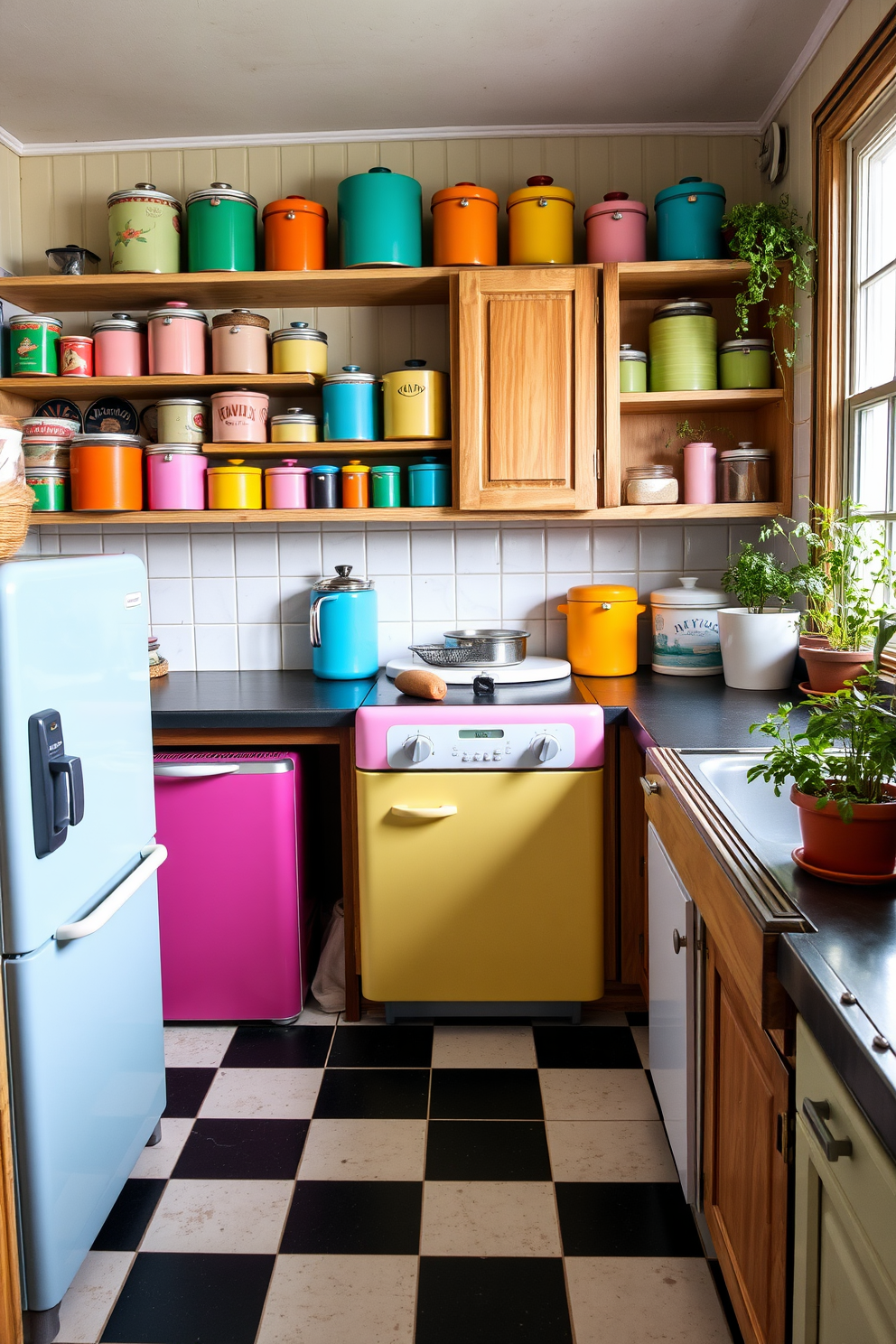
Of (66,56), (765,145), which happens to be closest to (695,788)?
(765,145)

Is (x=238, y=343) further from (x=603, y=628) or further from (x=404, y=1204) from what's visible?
(x=404, y=1204)

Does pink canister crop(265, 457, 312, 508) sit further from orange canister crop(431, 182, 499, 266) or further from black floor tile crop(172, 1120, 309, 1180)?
black floor tile crop(172, 1120, 309, 1180)

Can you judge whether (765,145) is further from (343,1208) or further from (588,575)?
(343,1208)

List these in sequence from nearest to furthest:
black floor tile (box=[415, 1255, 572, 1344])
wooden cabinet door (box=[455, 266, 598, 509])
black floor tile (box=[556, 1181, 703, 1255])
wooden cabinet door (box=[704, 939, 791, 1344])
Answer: wooden cabinet door (box=[704, 939, 791, 1344])
black floor tile (box=[415, 1255, 572, 1344])
black floor tile (box=[556, 1181, 703, 1255])
wooden cabinet door (box=[455, 266, 598, 509])

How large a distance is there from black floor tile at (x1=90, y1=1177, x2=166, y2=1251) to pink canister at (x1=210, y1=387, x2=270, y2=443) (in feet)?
5.99

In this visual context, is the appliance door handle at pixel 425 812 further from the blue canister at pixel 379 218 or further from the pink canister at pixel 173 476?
the blue canister at pixel 379 218

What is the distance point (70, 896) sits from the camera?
1.52m

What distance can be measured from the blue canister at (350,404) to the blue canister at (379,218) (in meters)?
0.29

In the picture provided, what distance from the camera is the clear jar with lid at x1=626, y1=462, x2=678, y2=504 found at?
2684mm

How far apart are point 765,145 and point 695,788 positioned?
6.63 ft

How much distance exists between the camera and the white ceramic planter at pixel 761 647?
2.41 m

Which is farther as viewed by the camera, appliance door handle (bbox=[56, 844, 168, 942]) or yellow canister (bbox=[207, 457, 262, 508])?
yellow canister (bbox=[207, 457, 262, 508])

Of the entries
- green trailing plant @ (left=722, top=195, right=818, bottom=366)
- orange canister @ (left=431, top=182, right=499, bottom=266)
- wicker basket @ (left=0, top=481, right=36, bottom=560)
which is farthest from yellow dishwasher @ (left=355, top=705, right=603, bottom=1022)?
orange canister @ (left=431, top=182, right=499, bottom=266)

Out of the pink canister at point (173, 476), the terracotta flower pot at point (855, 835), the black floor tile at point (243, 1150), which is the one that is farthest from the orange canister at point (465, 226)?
the black floor tile at point (243, 1150)
